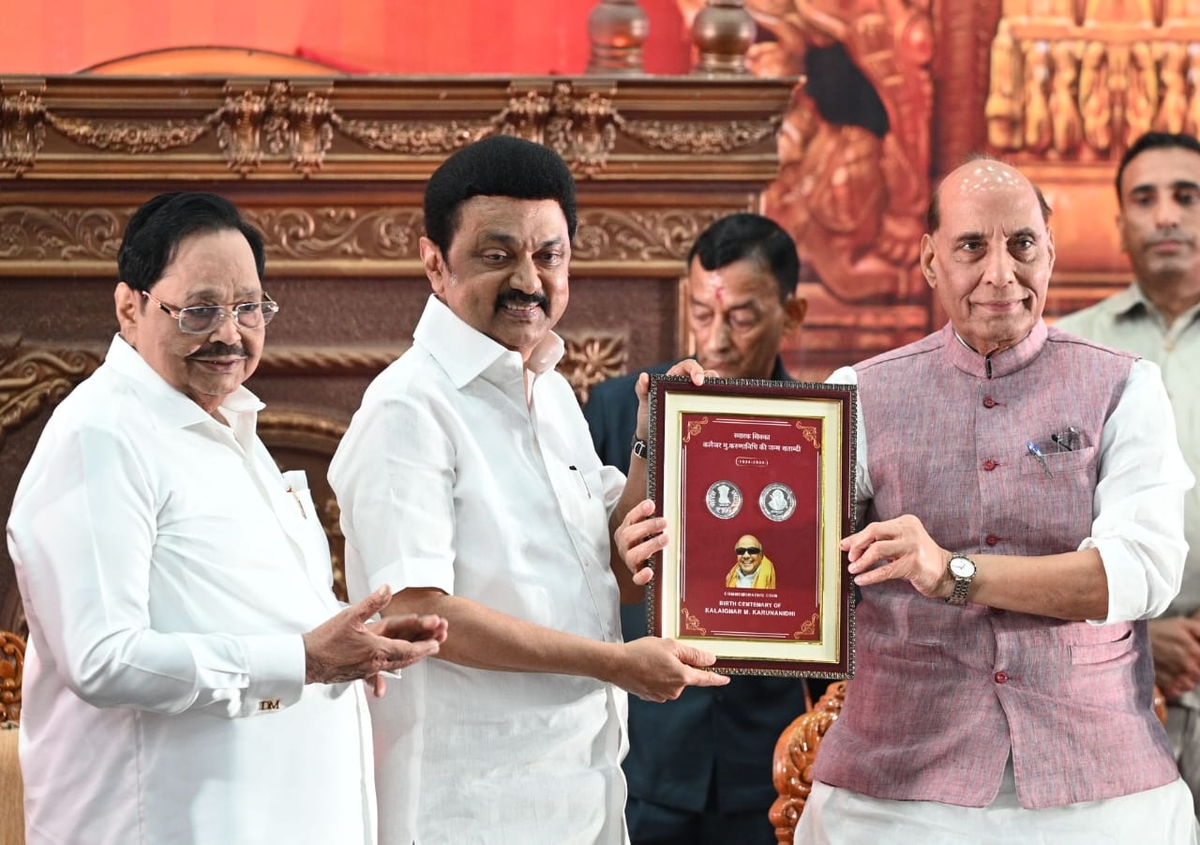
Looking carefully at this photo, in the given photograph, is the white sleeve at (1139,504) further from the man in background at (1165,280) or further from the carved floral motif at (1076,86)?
the carved floral motif at (1076,86)

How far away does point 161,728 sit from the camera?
7.32 feet

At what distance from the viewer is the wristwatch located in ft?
8.09

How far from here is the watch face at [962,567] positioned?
247 centimetres

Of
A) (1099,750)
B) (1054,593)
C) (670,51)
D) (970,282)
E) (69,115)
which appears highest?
(670,51)

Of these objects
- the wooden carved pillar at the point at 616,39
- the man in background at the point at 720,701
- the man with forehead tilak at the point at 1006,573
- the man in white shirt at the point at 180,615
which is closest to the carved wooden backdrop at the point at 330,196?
the wooden carved pillar at the point at 616,39

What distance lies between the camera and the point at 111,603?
2.15 meters

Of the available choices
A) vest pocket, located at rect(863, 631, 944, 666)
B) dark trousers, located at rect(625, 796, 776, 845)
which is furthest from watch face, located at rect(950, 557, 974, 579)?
dark trousers, located at rect(625, 796, 776, 845)

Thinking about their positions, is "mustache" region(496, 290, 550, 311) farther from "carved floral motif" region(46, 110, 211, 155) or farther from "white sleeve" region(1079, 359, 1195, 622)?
"carved floral motif" region(46, 110, 211, 155)

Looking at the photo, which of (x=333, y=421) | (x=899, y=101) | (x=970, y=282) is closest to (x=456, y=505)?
(x=970, y=282)

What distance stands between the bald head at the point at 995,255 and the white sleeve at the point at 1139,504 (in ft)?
0.73

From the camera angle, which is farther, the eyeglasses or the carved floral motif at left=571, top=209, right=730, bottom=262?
the carved floral motif at left=571, top=209, right=730, bottom=262

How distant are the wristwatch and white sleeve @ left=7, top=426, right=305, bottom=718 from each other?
39.6 inches

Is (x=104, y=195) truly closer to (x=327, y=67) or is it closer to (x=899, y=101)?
(x=327, y=67)

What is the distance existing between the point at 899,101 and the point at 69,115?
259 cm
